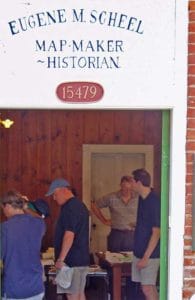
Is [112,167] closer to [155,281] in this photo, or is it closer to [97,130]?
[97,130]

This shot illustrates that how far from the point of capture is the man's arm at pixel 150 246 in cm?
591

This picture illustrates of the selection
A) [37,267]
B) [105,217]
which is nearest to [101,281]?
[105,217]

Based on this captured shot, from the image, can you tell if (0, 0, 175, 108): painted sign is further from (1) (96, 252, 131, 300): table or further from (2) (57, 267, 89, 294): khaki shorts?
(1) (96, 252, 131, 300): table

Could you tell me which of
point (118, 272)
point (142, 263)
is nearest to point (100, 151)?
point (118, 272)

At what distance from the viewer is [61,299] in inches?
289

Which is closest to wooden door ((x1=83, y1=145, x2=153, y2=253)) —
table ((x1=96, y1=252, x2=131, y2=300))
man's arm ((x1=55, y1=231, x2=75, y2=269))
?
table ((x1=96, y1=252, x2=131, y2=300))

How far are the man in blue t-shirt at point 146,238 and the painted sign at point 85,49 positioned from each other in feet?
5.83

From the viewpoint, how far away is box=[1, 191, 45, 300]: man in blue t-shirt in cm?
518

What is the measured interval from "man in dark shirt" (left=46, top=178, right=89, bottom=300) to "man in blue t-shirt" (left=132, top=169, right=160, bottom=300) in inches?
21.5

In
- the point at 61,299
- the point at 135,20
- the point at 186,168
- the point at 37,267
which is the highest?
the point at 135,20

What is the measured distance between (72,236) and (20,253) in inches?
38.3

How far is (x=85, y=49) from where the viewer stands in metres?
4.62

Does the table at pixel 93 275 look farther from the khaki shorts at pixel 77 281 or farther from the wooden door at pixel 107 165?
the wooden door at pixel 107 165

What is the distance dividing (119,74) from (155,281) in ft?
8.21
